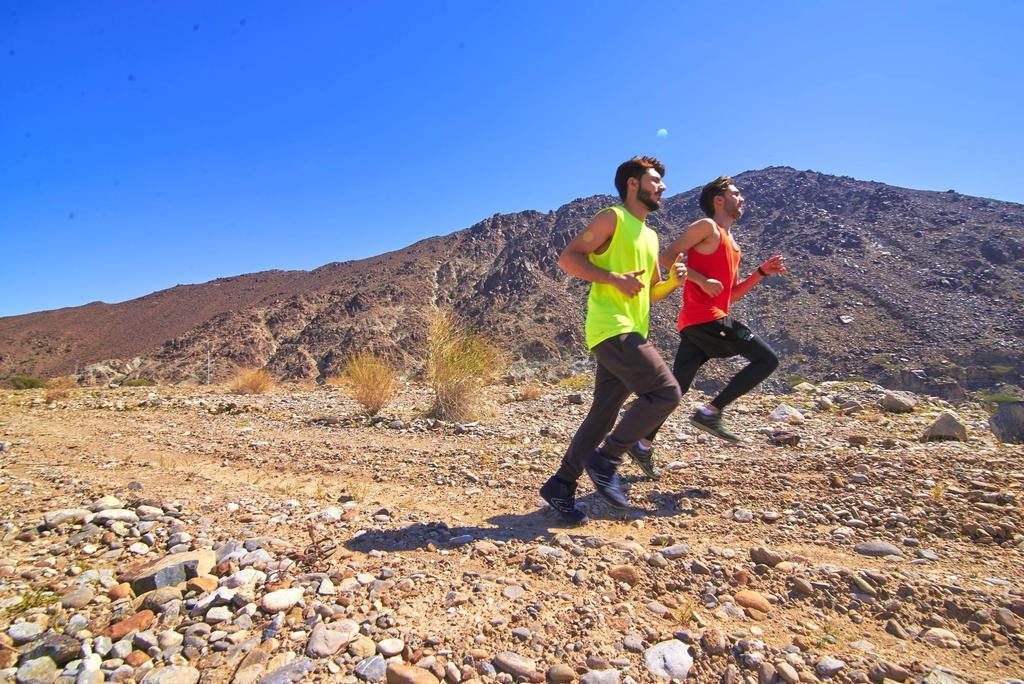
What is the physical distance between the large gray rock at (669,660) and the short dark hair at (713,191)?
2882 millimetres

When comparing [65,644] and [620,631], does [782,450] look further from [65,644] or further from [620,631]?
[65,644]

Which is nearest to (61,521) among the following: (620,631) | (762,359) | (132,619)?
(132,619)

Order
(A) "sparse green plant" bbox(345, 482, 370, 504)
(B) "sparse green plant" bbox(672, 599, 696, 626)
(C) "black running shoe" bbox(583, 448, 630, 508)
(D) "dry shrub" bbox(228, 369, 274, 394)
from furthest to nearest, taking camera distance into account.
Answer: (D) "dry shrub" bbox(228, 369, 274, 394), (A) "sparse green plant" bbox(345, 482, 370, 504), (C) "black running shoe" bbox(583, 448, 630, 508), (B) "sparse green plant" bbox(672, 599, 696, 626)

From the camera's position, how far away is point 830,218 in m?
28.1

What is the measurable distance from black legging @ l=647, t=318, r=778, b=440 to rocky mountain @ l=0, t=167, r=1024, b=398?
8.39m

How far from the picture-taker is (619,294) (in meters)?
2.72

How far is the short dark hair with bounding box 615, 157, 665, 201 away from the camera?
9.55 ft

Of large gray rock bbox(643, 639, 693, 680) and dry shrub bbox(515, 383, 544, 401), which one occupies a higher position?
dry shrub bbox(515, 383, 544, 401)

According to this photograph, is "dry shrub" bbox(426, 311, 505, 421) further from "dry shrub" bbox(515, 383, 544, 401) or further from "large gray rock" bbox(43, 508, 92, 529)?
"large gray rock" bbox(43, 508, 92, 529)

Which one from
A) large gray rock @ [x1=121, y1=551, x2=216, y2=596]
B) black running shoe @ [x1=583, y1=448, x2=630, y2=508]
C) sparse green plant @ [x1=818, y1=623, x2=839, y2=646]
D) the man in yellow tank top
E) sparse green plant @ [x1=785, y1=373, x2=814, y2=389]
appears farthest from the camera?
sparse green plant @ [x1=785, y1=373, x2=814, y2=389]

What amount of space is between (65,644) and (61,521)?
4.22 ft

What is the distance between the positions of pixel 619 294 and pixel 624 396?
22.6 inches

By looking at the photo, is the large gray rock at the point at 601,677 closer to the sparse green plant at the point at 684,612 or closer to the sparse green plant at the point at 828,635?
the sparse green plant at the point at 684,612

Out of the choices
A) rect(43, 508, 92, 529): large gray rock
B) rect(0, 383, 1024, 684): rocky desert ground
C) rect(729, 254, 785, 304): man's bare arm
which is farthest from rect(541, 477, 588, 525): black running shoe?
rect(43, 508, 92, 529): large gray rock
